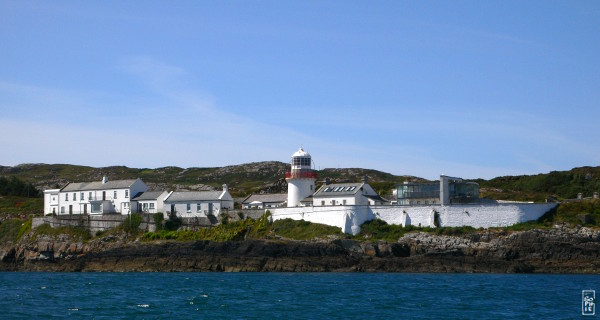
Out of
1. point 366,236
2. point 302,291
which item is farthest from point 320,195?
point 302,291

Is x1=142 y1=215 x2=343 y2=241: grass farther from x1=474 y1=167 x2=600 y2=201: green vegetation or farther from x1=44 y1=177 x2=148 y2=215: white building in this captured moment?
x1=474 y1=167 x2=600 y2=201: green vegetation

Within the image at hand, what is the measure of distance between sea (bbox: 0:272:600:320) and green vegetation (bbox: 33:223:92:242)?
13.7 metres

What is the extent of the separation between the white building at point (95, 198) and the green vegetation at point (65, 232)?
9.98 feet

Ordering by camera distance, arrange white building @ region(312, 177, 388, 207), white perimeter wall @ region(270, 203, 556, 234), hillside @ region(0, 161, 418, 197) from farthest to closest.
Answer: hillside @ region(0, 161, 418, 197) < white building @ region(312, 177, 388, 207) < white perimeter wall @ region(270, 203, 556, 234)

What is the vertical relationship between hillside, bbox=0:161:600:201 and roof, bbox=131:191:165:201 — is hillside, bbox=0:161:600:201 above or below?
above

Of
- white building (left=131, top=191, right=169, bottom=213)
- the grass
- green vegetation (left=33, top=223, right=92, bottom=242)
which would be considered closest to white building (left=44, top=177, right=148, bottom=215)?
white building (left=131, top=191, right=169, bottom=213)

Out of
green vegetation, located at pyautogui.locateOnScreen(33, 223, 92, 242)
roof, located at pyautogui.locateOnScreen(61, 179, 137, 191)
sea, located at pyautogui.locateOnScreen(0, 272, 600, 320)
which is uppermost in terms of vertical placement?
roof, located at pyautogui.locateOnScreen(61, 179, 137, 191)

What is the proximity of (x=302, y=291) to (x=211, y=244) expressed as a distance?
18.5 m

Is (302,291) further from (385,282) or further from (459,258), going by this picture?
(459,258)

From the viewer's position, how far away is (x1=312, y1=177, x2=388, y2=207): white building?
6462cm

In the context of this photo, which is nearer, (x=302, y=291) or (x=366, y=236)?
(x=302, y=291)

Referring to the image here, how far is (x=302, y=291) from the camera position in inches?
1740

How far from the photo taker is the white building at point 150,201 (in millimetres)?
71375

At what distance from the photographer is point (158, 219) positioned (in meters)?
69.1
